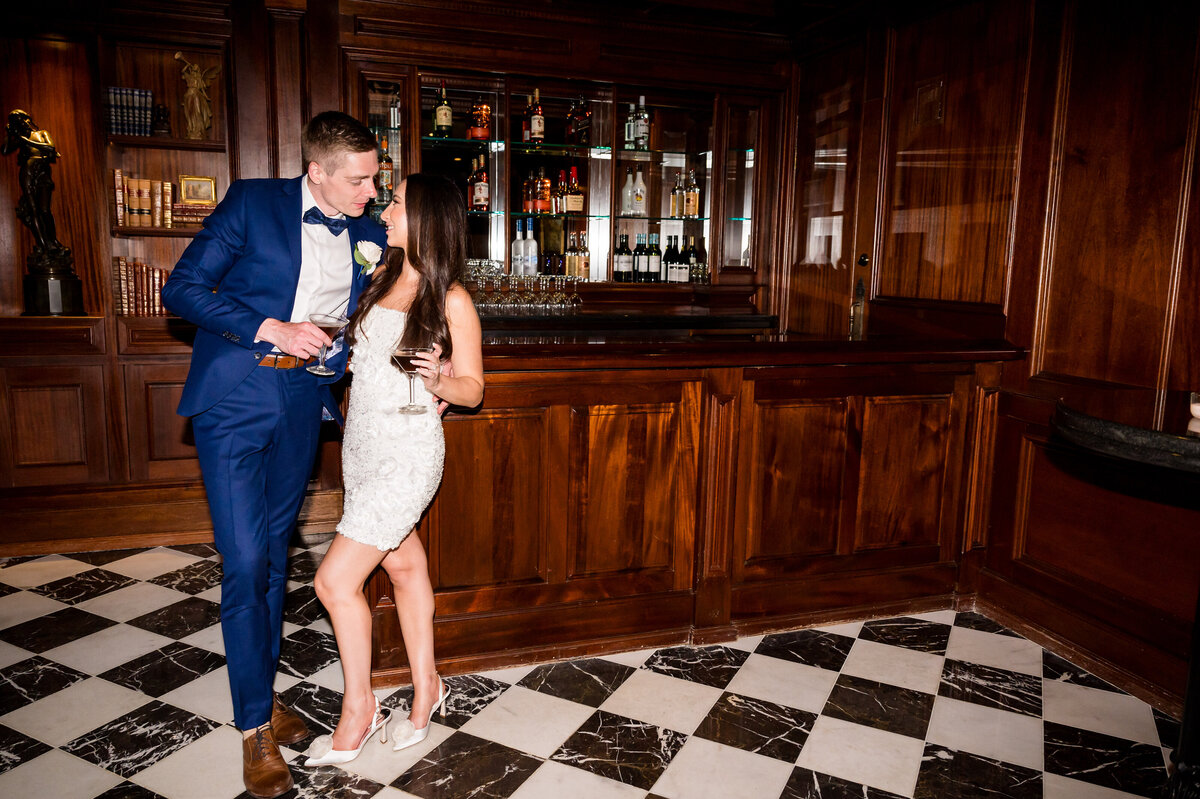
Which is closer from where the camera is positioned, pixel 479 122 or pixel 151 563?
pixel 151 563

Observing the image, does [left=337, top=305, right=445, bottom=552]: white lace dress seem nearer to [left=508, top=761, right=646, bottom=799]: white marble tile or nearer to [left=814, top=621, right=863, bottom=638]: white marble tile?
[left=508, top=761, right=646, bottom=799]: white marble tile

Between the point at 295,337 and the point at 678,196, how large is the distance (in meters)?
3.97

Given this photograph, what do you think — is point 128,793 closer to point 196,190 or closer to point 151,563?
point 151,563

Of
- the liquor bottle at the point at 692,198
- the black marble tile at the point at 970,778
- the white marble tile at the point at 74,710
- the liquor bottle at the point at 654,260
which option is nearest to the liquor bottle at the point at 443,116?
the liquor bottle at the point at 654,260

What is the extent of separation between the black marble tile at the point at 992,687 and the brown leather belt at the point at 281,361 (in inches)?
94.9

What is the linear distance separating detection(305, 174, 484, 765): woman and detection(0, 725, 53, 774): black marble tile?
84 centimetres

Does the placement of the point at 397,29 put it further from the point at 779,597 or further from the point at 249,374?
the point at 779,597

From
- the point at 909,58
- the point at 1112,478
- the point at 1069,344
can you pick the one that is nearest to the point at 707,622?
the point at 1112,478

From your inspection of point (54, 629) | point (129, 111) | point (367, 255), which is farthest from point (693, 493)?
point (129, 111)

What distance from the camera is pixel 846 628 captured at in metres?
3.37

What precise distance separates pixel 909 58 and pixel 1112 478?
235cm

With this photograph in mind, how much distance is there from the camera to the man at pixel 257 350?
2.14 metres

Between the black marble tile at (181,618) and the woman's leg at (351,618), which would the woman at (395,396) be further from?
the black marble tile at (181,618)

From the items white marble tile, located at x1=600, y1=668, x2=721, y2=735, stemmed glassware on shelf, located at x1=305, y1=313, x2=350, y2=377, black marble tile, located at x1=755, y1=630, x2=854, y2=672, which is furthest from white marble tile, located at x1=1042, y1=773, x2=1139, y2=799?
stemmed glassware on shelf, located at x1=305, y1=313, x2=350, y2=377
